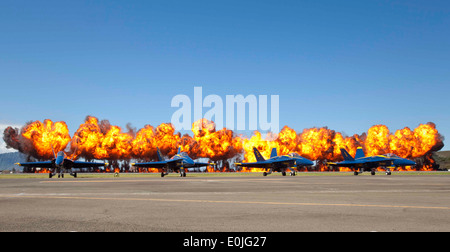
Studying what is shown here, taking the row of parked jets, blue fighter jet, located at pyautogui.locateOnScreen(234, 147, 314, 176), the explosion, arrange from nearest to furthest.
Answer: the row of parked jets < blue fighter jet, located at pyautogui.locateOnScreen(234, 147, 314, 176) < the explosion

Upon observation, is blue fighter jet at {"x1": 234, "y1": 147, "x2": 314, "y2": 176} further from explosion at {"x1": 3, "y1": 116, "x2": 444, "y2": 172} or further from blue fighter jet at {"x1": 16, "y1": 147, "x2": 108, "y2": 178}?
explosion at {"x1": 3, "y1": 116, "x2": 444, "y2": 172}

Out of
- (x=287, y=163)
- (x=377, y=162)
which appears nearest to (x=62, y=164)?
(x=287, y=163)

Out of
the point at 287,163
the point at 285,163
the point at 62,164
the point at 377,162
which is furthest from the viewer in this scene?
the point at 285,163

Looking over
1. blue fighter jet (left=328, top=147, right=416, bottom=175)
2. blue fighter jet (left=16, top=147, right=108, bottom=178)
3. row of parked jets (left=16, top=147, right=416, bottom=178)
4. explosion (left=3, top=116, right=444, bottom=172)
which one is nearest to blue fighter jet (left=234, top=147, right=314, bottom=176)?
row of parked jets (left=16, top=147, right=416, bottom=178)

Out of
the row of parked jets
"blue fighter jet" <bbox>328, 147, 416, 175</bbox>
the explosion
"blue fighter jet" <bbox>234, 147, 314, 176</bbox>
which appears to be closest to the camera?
the row of parked jets

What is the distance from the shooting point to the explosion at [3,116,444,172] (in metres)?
113

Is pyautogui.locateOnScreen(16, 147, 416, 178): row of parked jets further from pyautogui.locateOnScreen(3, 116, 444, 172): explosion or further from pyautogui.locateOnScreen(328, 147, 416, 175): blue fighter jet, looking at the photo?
pyautogui.locateOnScreen(3, 116, 444, 172): explosion

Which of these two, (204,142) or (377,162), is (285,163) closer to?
(377,162)

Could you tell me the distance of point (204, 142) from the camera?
123 meters

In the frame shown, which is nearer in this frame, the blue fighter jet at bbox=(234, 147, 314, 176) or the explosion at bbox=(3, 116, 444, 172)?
the blue fighter jet at bbox=(234, 147, 314, 176)

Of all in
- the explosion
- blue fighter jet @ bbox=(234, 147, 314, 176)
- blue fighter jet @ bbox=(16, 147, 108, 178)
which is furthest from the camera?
the explosion

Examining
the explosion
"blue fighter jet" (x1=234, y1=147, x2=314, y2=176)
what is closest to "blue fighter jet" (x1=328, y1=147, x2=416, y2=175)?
"blue fighter jet" (x1=234, y1=147, x2=314, y2=176)

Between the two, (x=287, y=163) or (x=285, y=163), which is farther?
(x=285, y=163)
